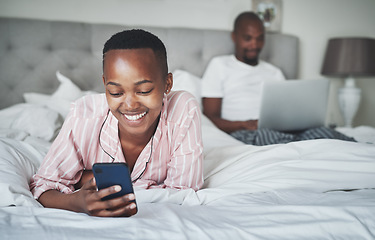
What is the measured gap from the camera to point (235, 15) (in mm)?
2523

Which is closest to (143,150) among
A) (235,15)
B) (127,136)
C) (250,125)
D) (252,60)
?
(127,136)

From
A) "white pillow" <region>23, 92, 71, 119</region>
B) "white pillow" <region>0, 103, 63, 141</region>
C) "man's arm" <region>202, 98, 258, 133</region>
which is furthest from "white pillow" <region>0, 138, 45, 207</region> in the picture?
"man's arm" <region>202, 98, 258, 133</region>

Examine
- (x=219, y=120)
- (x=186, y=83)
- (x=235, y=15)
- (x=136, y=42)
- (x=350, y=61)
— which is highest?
(x=235, y=15)

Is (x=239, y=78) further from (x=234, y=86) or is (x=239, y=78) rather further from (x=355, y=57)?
(x=355, y=57)

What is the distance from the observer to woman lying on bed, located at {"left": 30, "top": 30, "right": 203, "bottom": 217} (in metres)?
0.74

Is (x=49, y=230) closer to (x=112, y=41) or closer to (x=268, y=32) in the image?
(x=112, y=41)

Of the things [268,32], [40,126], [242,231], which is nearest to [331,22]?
[268,32]

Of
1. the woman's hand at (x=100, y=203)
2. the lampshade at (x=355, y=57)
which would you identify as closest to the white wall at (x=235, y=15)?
the lampshade at (x=355, y=57)

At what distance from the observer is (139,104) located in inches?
30.2

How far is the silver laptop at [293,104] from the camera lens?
1.38 metres

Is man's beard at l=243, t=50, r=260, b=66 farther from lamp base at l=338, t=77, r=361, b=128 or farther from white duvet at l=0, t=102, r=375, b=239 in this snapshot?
white duvet at l=0, t=102, r=375, b=239

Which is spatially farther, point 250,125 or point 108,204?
point 250,125

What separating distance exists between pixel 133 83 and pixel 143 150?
0.26 m

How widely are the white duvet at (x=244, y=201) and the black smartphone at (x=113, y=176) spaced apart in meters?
0.06
